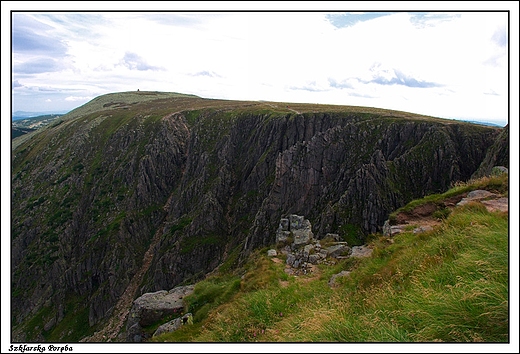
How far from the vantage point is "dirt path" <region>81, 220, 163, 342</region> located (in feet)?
182

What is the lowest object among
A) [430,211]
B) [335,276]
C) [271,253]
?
[271,253]

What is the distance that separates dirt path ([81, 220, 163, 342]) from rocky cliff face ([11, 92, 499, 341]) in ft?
5.08

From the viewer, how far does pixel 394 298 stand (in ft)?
27.3

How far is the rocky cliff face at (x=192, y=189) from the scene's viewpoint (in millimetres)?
57219

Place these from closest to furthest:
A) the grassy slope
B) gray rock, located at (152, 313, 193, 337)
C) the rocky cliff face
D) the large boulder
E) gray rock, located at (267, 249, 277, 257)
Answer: the grassy slope, gray rock, located at (152, 313, 193, 337), the large boulder, gray rock, located at (267, 249, 277, 257), the rocky cliff face

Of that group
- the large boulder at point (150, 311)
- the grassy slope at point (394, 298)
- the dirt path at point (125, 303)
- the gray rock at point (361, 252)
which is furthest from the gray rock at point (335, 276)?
the dirt path at point (125, 303)

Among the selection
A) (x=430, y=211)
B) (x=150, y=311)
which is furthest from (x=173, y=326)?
(x=430, y=211)

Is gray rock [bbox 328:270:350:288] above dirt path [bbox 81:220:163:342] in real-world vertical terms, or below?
above

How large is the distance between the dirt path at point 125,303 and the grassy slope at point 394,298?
49.1 metres

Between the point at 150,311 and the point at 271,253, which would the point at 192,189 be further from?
the point at 150,311

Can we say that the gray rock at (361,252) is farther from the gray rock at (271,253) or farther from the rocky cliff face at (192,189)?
the rocky cliff face at (192,189)

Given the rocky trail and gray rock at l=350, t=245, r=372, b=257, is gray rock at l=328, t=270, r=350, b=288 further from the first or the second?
the rocky trail

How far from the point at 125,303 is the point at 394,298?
7393 cm

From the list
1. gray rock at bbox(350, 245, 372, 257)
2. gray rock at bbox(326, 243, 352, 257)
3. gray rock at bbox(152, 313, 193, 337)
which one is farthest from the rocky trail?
gray rock at bbox(152, 313, 193, 337)
